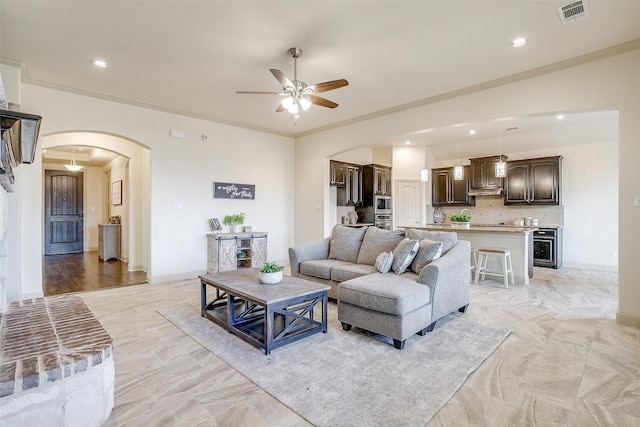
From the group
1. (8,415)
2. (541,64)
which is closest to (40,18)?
(8,415)

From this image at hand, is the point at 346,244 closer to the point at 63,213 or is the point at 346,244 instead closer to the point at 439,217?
the point at 439,217

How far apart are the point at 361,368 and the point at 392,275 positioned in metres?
1.20

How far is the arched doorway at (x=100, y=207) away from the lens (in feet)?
18.1

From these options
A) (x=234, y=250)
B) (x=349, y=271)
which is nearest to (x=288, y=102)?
(x=349, y=271)

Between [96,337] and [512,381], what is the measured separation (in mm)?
2771

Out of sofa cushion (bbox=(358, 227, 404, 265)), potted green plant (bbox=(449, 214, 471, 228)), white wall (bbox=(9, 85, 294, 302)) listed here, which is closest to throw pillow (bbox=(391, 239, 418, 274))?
sofa cushion (bbox=(358, 227, 404, 265))

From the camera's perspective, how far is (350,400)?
202cm

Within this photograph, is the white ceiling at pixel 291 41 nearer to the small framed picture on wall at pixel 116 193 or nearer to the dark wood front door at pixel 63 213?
the small framed picture on wall at pixel 116 193

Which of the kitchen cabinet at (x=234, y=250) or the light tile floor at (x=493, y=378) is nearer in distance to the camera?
the light tile floor at (x=493, y=378)

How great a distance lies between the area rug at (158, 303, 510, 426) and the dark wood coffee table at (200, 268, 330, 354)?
8 centimetres

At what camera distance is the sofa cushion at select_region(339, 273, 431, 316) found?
8.95 ft

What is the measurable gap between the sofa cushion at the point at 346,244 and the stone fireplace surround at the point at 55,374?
9.81 ft

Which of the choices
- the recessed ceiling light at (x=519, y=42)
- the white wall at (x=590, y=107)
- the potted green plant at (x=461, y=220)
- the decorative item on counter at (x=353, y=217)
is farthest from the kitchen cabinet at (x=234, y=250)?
the recessed ceiling light at (x=519, y=42)

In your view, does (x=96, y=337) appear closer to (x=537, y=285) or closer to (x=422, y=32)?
(x=422, y=32)
